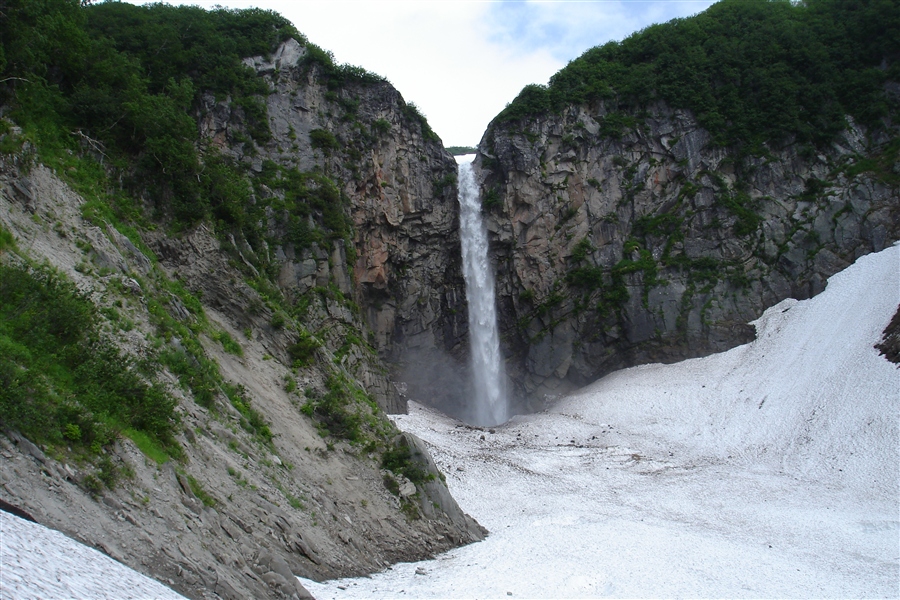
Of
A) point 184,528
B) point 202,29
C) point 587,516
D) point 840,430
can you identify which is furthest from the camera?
point 202,29

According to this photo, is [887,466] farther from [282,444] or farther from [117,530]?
[117,530]

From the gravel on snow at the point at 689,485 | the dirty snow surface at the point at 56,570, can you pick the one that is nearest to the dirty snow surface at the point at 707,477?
the gravel on snow at the point at 689,485

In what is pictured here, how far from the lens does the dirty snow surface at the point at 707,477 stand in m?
13.9

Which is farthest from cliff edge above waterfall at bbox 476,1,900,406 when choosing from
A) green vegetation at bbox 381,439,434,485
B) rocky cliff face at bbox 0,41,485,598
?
green vegetation at bbox 381,439,434,485

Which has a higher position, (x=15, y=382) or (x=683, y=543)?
(x=15, y=382)

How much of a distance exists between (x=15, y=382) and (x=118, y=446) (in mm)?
1811

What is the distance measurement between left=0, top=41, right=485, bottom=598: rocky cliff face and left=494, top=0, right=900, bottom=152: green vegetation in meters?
17.6

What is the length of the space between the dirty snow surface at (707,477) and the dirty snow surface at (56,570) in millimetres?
4746

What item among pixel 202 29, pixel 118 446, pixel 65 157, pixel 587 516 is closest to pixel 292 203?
pixel 202 29

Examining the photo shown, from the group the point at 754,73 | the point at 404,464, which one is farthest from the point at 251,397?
the point at 754,73

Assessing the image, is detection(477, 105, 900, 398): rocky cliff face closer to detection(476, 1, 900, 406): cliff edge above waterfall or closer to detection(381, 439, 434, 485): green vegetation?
detection(476, 1, 900, 406): cliff edge above waterfall

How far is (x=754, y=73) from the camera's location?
133 ft

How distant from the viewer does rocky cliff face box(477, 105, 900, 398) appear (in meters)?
35.7

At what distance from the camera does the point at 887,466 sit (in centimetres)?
2152
